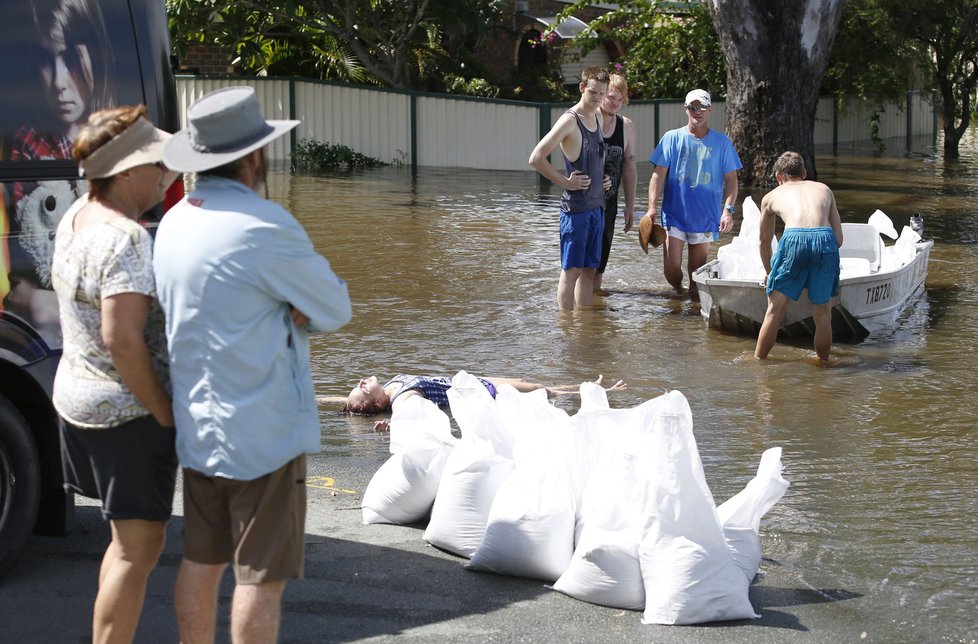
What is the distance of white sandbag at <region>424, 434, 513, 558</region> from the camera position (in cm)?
505

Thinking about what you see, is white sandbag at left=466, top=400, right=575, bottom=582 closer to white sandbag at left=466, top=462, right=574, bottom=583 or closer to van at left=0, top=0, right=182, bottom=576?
white sandbag at left=466, top=462, right=574, bottom=583

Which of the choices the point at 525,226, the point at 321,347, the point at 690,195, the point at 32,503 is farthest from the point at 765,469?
the point at 525,226

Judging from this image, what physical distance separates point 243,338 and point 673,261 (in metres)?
8.01

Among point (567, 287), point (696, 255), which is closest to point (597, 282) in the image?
point (696, 255)

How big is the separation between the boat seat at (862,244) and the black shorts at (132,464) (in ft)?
27.4

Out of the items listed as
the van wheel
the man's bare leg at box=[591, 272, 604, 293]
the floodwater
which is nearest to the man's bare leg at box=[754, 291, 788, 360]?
the floodwater

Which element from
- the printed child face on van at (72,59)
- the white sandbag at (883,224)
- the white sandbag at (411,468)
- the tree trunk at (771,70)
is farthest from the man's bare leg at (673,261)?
the tree trunk at (771,70)

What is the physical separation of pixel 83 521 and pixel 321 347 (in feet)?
12.2

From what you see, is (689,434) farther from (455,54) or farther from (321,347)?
(455,54)

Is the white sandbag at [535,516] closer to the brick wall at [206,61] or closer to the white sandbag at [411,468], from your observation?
the white sandbag at [411,468]

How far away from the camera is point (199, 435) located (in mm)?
3469

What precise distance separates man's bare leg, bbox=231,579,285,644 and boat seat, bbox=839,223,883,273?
839 centimetres

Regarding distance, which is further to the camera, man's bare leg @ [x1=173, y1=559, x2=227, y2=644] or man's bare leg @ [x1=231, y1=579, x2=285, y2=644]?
man's bare leg @ [x1=173, y1=559, x2=227, y2=644]

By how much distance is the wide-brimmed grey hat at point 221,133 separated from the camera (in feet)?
11.4
